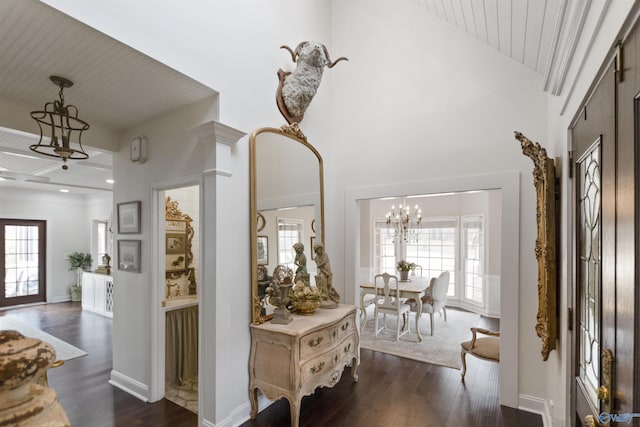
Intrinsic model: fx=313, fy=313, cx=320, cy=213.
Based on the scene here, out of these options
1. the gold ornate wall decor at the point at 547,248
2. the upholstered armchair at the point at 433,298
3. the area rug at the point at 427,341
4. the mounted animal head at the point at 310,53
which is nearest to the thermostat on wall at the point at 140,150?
the mounted animal head at the point at 310,53

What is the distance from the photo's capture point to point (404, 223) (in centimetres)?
698

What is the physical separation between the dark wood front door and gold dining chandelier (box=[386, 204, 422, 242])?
5.43 m

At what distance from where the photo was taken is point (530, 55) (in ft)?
8.46

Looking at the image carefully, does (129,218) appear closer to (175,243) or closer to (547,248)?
(175,243)

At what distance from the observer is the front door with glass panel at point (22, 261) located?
682 cm

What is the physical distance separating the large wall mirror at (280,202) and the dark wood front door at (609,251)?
2.16 meters

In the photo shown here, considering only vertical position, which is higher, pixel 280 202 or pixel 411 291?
pixel 280 202

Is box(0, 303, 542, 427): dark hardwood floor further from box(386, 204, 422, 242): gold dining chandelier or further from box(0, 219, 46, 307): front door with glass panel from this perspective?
box(0, 219, 46, 307): front door with glass panel

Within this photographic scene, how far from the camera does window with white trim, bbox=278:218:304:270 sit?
9.92 ft

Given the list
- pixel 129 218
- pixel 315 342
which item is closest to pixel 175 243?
pixel 129 218

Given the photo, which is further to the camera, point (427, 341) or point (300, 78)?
point (427, 341)

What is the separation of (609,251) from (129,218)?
350 cm

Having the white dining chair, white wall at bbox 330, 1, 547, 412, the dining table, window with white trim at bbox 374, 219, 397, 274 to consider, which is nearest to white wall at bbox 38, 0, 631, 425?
white wall at bbox 330, 1, 547, 412

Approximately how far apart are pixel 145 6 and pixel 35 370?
2160mm
